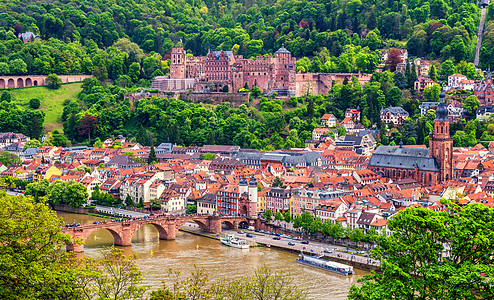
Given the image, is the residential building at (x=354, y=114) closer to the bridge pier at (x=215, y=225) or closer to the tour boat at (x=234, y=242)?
the bridge pier at (x=215, y=225)

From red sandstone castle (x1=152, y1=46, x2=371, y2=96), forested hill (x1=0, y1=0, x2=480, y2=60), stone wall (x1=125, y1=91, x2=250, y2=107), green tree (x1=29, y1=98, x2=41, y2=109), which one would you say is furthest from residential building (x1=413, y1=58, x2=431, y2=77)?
green tree (x1=29, y1=98, x2=41, y2=109)

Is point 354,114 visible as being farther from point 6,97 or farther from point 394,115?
point 6,97

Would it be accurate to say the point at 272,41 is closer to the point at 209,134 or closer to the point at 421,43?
the point at 421,43

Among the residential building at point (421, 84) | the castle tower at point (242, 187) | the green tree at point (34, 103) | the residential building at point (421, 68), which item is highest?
the residential building at point (421, 68)

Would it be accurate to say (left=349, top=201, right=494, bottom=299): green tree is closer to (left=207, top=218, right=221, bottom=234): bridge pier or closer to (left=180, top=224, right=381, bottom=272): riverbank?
(left=180, top=224, right=381, bottom=272): riverbank

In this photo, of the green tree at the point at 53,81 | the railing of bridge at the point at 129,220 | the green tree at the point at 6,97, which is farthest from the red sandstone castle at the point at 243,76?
the railing of bridge at the point at 129,220

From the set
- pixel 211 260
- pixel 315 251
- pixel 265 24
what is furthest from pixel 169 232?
pixel 265 24
